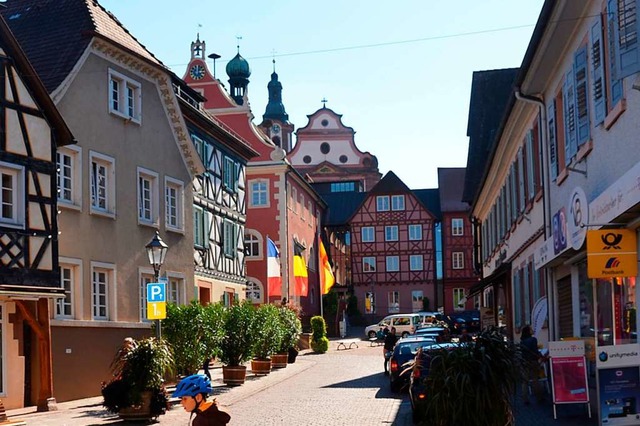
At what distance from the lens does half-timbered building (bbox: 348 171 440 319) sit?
80250 mm

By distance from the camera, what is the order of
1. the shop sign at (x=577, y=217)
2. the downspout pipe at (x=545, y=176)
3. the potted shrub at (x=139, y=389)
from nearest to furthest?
1. the shop sign at (x=577, y=217)
2. the potted shrub at (x=139, y=389)
3. the downspout pipe at (x=545, y=176)

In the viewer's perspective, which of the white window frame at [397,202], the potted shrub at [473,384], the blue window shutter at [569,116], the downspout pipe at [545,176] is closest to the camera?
the potted shrub at [473,384]

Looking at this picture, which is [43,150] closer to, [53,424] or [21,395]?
[21,395]

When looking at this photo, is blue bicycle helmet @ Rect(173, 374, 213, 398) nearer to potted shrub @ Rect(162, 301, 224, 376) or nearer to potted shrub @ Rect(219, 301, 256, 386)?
potted shrub @ Rect(162, 301, 224, 376)

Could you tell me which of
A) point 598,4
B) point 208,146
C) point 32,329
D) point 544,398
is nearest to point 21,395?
point 32,329

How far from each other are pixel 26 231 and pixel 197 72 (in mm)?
30565

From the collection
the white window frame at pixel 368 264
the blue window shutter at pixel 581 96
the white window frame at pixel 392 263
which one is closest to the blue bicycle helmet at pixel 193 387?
the blue window shutter at pixel 581 96

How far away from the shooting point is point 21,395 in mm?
22484

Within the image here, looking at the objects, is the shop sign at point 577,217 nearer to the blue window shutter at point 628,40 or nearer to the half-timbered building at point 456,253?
the blue window shutter at point 628,40

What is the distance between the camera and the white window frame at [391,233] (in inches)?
3187

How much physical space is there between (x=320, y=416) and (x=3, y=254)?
24.9ft

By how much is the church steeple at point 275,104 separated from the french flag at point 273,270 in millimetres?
64713

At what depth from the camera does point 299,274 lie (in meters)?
55.1

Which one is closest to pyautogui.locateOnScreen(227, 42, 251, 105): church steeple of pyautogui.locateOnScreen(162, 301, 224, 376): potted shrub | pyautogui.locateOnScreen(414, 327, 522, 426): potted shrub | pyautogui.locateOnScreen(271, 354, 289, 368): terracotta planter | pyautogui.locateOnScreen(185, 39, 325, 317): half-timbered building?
pyautogui.locateOnScreen(185, 39, 325, 317): half-timbered building
